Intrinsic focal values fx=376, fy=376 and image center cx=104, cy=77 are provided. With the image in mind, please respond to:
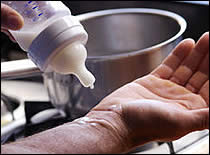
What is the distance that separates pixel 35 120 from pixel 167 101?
0.30 metres

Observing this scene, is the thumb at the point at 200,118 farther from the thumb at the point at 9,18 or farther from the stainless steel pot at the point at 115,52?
the thumb at the point at 9,18

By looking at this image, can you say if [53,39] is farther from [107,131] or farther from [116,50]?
[116,50]

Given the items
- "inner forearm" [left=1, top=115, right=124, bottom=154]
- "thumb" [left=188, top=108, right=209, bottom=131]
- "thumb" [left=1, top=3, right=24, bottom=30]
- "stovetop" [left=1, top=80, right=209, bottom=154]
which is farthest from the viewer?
"stovetop" [left=1, top=80, right=209, bottom=154]

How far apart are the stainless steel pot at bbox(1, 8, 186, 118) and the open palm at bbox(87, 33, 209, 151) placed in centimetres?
3

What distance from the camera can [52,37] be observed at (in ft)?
1.07

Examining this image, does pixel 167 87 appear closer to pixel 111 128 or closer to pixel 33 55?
pixel 111 128

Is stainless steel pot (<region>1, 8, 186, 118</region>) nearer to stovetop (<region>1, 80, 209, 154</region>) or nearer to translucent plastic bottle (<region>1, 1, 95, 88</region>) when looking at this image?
stovetop (<region>1, 80, 209, 154</region>)

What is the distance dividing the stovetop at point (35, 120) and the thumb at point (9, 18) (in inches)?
17.0

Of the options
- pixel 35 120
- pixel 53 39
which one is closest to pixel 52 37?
pixel 53 39

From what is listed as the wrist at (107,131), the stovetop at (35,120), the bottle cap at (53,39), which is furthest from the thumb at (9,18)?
the stovetop at (35,120)

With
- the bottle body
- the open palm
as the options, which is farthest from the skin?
the bottle body

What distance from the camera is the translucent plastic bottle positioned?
12.9 inches

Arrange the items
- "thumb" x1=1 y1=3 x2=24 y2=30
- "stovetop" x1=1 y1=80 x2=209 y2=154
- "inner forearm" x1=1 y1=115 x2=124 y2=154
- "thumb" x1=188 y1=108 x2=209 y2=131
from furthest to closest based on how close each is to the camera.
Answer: "stovetop" x1=1 y1=80 x2=209 y2=154 → "thumb" x1=188 y1=108 x2=209 y2=131 → "inner forearm" x1=1 y1=115 x2=124 y2=154 → "thumb" x1=1 y1=3 x2=24 y2=30

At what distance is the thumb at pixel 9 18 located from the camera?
285 millimetres
